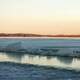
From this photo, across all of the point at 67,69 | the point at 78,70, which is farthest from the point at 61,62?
the point at 78,70

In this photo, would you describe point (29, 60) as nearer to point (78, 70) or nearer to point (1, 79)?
point (78, 70)

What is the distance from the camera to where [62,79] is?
1419cm

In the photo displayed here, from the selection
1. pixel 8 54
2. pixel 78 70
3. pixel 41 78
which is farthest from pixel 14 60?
pixel 41 78

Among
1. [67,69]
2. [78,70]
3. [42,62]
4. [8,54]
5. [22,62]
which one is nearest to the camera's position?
[78,70]

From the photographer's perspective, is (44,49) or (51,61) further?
(44,49)

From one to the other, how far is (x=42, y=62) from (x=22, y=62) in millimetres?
2145

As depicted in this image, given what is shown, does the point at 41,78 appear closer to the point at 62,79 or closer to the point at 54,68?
the point at 62,79

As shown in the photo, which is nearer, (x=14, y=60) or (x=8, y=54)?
(x=14, y=60)

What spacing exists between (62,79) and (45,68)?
5.13m

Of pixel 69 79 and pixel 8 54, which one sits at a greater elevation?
pixel 8 54

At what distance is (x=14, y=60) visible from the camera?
76.0 ft

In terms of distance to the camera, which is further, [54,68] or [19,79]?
[54,68]

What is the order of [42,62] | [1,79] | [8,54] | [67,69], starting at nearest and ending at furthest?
[1,79], [67,69], [42,62], [8,54]

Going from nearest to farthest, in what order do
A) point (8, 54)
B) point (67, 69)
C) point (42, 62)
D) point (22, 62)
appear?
1. point (67, 69)
2. point (42, 62)
3. point (22, 62)
4. point (8, 54)
